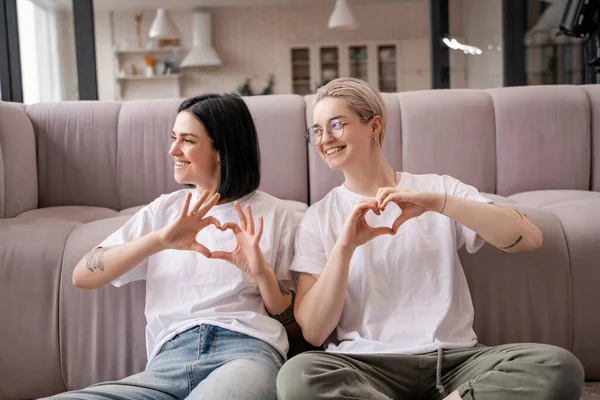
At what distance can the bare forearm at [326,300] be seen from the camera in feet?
4.33

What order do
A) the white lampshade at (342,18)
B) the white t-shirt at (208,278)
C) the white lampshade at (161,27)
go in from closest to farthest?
the white t-shirt at (208,278) → the white lampshade at (342,18) → the white lampshade at (161,27)

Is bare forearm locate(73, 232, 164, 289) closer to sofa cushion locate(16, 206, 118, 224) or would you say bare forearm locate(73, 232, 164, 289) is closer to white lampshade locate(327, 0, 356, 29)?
sofa cushion locate(16, 206, 118, 224)

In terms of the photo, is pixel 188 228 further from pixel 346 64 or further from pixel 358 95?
pixel 346 64

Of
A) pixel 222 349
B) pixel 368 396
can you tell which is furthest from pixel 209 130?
pixel 368 396

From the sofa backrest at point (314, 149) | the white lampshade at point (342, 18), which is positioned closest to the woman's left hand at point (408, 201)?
the sofa backrest at point (314, 149)

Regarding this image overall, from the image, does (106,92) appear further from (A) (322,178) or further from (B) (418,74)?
(A) (322,178)

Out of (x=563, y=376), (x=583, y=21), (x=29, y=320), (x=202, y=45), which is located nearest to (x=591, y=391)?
(x=563, y=376)

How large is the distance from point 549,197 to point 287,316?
1025 millimetres

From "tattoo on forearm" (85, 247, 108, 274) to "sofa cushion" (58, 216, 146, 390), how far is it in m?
0.16

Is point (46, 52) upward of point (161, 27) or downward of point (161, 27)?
downward

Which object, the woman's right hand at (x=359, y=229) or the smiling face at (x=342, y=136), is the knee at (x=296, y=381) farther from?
the smiling face at (x=342, y=136)

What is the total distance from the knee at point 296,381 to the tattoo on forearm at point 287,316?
0.88 feet

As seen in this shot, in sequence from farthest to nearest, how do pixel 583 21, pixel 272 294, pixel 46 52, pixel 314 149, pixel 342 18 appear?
pixel 342 18 < pixel 46 52 < pixel 583 21 < pixel 314 149 < pixel 272 294

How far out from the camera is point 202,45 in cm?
861
